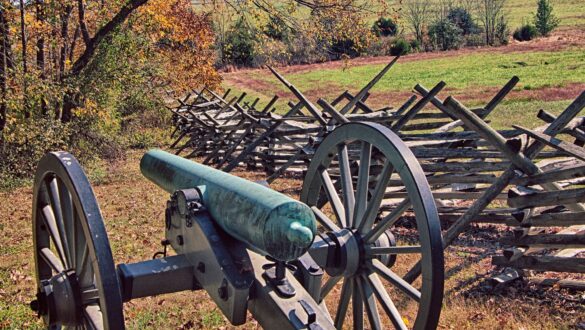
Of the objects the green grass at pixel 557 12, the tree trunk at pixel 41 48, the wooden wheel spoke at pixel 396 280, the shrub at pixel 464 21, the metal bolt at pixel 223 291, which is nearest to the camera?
the metal bolt at pixel 223 291

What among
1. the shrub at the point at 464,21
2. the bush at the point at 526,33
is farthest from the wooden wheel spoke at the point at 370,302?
the shrub at the point at 464,21

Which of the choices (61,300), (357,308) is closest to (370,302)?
(357,308)

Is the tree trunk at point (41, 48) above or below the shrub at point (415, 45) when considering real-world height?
below

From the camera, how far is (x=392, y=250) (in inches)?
150

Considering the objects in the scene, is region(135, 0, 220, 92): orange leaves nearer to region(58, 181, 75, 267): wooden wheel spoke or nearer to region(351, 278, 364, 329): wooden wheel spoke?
region(58, 181, 75, 267): wooden wheel spoke

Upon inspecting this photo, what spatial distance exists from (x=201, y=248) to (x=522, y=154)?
11.0 ft

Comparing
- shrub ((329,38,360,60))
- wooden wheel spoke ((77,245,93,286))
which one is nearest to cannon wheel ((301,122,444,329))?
wooden wheel spoke ((77,245,93,286))

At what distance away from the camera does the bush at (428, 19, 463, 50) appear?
5162cm

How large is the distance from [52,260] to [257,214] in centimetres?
182

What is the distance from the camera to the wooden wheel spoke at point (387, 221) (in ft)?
12.6

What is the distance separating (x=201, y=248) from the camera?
3586 mm

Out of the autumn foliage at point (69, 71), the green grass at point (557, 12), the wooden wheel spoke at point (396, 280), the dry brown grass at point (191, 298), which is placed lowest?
the dry brown grass at point (191, 298)

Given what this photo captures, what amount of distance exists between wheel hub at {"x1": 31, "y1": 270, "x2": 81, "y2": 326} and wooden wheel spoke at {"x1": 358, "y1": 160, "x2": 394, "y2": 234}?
189 cm

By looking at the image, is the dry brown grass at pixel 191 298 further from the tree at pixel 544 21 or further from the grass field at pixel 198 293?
the tree at pixel 544 21
